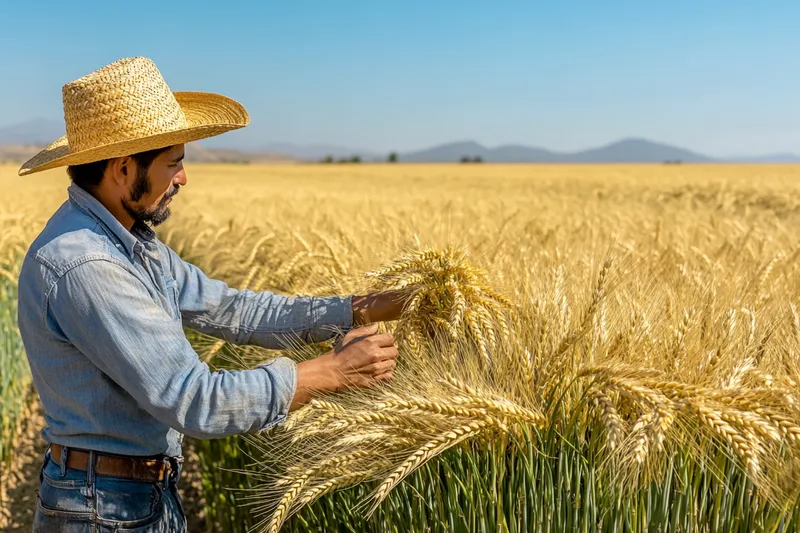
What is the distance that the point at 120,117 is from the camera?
66.7 inches

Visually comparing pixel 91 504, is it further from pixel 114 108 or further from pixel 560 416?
pixel 560 416

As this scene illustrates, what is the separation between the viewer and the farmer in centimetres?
148

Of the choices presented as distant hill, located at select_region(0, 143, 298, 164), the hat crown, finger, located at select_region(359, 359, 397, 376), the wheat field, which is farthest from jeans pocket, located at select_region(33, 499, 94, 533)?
distant hill, located at select_region(0, 143, 298, 164)

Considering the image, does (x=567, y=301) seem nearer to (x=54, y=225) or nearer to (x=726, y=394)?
(x=726, y=394)

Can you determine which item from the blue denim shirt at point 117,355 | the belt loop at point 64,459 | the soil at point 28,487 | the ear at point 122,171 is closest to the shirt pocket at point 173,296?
the blue denim shirt at point 117,355

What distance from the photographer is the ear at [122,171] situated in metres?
1.67

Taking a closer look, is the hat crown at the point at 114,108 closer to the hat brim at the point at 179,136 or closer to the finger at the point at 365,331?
the hat brim at the point at 179,136

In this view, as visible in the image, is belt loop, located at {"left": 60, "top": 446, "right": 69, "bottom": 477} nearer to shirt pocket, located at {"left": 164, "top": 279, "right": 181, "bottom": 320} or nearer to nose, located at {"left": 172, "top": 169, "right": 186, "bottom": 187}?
shirt pocket, located at {"left": 164, "top": 279, "right": 181, "bottom": 320}

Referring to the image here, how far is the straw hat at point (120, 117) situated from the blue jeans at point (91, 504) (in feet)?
2.51

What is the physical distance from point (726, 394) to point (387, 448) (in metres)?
0.68

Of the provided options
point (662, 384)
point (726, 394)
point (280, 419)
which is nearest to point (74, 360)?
point (280, 419)

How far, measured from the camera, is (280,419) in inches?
61.2

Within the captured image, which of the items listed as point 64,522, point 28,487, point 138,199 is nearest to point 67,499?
point 64,522

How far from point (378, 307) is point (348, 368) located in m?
0.37
